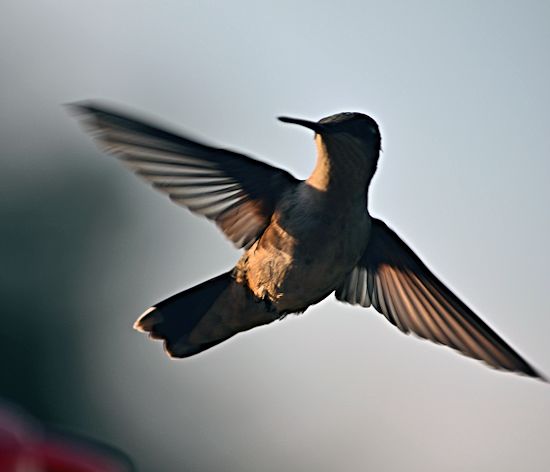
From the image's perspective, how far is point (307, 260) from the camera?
3.75 m

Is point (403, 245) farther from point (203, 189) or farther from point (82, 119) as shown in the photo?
point (82, 119)

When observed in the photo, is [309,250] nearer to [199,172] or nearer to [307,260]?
[307,260]

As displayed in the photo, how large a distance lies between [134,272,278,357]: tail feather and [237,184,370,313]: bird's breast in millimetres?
93

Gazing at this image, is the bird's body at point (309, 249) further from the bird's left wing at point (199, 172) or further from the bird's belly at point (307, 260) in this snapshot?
the bird's left wing at point (199, 172)

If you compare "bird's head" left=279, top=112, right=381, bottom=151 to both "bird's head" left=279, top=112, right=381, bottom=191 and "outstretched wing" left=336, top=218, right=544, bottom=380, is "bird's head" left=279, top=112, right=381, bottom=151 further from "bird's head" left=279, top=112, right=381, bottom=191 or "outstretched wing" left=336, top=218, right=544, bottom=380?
"outstretched wing" left=336, top=218, right=544, bottom=380

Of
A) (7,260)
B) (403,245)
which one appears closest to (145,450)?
(7,260)

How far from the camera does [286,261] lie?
378 cm

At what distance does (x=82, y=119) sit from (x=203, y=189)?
2.48 feet

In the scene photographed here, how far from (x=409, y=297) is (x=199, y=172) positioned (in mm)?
1120

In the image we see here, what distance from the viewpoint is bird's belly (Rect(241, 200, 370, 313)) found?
3754 mm

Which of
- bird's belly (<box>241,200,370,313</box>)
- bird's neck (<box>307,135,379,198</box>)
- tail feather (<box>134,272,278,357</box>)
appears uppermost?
bird's neck (<box>307,135,379,198</box>)

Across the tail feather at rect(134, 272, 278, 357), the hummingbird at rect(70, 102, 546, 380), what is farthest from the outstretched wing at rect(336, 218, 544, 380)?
the tail feather at rect(134, 272, 278, 357)

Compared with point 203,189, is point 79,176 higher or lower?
higher

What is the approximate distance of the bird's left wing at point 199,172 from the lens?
137 inches
